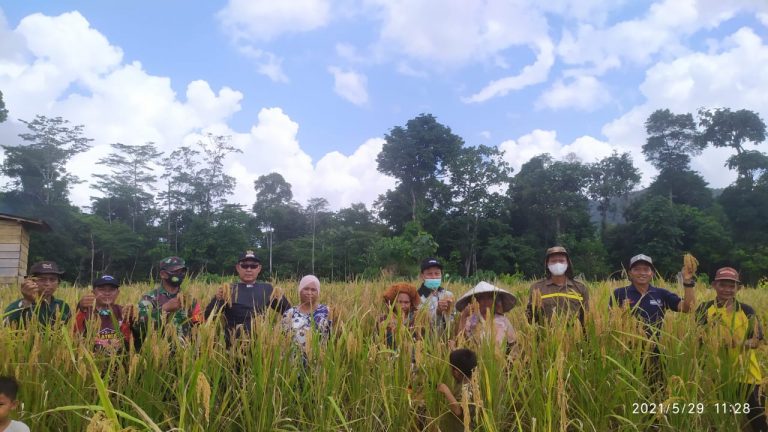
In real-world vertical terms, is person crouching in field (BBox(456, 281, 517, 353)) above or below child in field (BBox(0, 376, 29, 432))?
above

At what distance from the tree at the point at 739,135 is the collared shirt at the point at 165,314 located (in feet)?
134

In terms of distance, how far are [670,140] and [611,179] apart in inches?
259

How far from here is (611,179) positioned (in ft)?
129

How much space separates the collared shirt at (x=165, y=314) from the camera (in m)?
2.68

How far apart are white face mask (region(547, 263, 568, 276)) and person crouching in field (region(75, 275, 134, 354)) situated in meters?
2.97

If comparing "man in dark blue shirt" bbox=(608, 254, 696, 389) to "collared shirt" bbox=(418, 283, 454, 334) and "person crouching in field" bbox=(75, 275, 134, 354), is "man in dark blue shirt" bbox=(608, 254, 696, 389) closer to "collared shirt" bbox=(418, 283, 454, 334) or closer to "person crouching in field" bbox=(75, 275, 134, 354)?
"collared shirt" bbox=(418, 283, 454, 334)

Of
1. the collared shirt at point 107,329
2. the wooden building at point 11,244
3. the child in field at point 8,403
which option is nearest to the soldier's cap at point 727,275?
the collared shirt at point 107,329

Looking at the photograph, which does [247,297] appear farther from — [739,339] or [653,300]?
[739,339]

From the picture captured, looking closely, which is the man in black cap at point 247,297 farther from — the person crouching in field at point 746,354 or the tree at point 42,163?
the tree at point 42,163

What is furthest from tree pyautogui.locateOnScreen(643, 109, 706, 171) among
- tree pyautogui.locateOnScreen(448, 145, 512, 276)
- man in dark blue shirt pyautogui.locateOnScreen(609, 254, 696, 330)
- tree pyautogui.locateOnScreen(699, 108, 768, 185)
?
man in dark blue shirt pyautogui.locateOnScreen(609, 254, 696, 330)

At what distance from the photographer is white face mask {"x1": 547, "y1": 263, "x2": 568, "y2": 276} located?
3994 mm

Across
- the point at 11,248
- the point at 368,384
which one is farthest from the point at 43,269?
the point at 11,248

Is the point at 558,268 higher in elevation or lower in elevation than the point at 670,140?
lower

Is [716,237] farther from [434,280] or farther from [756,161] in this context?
[434,280]
